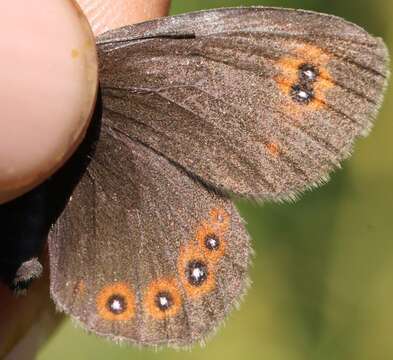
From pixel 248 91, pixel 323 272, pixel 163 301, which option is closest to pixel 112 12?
pixel 248 91

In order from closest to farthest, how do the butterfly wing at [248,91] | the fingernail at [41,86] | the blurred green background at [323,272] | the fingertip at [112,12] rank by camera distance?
the fingernail at [41,86] → the butterfly wing at [248,91] → the fingertip at [112,12] → the blurred green background at [323,272]

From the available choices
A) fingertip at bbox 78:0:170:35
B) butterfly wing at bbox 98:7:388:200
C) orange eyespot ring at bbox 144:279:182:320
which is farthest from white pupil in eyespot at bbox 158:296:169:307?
fingertip at bbox 78:0:170:35

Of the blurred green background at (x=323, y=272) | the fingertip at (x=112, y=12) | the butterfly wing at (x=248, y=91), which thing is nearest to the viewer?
the butterfly wing at (x=248, y=91)

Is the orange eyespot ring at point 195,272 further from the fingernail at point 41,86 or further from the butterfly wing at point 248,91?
the fingernail at point 41,86

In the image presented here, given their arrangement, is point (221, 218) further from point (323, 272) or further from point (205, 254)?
point (323, 272)

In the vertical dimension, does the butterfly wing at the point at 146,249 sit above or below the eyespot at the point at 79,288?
above

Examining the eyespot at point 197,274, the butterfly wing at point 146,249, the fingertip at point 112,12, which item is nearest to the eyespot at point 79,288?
the butterfly wing at point 146,249

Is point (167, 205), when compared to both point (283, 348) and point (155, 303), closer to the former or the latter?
point (155, 303)
